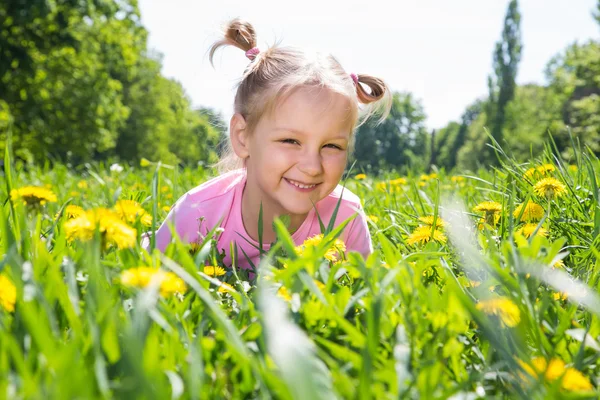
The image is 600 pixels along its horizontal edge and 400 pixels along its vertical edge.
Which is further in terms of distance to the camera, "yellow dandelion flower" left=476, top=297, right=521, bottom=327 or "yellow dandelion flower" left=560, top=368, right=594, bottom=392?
"yellow dandelion flower" left=476, top=297, right=521, bottom=327

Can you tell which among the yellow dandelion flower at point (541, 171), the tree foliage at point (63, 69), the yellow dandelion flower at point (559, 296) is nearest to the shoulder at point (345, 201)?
the yellow dandelion flower at point (541, 171)

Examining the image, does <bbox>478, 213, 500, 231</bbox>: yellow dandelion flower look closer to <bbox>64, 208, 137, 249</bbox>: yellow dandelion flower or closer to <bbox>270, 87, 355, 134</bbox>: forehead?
<bbox>270, 87, 355, 134</bbox>: forehead

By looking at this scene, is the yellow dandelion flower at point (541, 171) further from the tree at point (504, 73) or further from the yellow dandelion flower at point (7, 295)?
the tree at point (504, 73)

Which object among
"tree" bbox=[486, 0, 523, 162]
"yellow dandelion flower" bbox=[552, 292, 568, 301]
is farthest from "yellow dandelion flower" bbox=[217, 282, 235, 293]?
"tree" bbox=[486, 0, 523, 162]

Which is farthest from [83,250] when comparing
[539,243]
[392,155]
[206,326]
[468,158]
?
[468,158]

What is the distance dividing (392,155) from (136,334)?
3546 centimetres

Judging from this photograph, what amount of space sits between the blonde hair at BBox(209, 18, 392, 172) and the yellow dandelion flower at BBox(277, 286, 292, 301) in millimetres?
1422

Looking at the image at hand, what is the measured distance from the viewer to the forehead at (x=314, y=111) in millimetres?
2137

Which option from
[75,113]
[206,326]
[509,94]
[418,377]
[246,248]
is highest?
[509,94]

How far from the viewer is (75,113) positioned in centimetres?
1706

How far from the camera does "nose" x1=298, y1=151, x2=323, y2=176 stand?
2125 mm

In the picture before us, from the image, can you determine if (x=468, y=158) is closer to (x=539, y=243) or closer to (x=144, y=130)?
(x=144, y=130)

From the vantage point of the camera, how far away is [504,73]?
149 feet

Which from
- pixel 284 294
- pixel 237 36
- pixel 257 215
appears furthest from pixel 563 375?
pixel 237 36
